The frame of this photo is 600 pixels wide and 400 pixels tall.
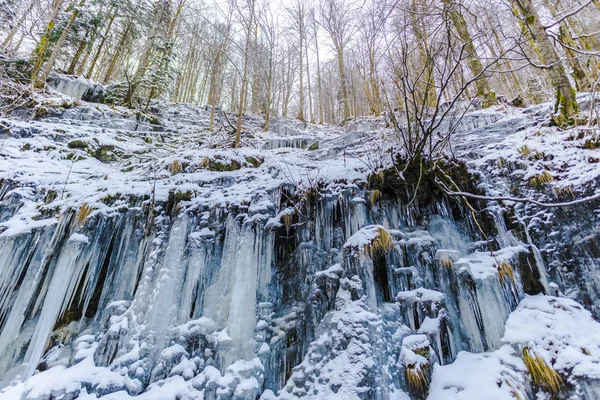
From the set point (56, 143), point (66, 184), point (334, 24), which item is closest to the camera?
point (66, 184)

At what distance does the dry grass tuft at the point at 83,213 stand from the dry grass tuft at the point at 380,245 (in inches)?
156

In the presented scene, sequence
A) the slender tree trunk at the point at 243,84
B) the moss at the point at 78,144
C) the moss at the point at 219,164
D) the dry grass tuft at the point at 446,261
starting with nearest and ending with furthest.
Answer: the dry grass tuft at the point at 446,261 < the moss at the point at 219,164 < the moss at the point at 78,144 < the slender tree trunk at the point at 243,84

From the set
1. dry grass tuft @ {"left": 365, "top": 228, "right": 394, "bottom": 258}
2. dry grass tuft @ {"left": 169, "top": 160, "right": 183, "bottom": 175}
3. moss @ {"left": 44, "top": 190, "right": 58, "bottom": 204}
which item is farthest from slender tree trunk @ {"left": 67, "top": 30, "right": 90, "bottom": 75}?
dry grass tuft @ {"left": 365, "top": 228, "right": 394, "bottom": 258}

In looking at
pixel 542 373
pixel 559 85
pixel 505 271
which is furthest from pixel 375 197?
pixel 559 85

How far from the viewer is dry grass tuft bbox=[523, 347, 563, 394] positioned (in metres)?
2.46

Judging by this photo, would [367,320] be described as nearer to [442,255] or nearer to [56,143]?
[442,255]

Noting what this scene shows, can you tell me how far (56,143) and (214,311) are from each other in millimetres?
5694

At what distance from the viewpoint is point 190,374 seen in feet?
10.6

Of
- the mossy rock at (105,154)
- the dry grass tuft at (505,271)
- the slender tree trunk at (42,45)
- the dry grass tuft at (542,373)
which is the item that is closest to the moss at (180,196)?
the mossy rock at (105,154)

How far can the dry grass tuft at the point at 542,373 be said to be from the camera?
8.06 ft

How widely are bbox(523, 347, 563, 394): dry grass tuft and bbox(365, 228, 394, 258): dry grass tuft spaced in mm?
1560

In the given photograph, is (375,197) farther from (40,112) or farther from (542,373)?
(40,112)

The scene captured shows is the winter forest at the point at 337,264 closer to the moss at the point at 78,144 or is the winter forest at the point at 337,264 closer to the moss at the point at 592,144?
the moss at the point at 592,144

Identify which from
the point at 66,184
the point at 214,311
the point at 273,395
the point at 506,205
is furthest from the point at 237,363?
the point at 66,184
